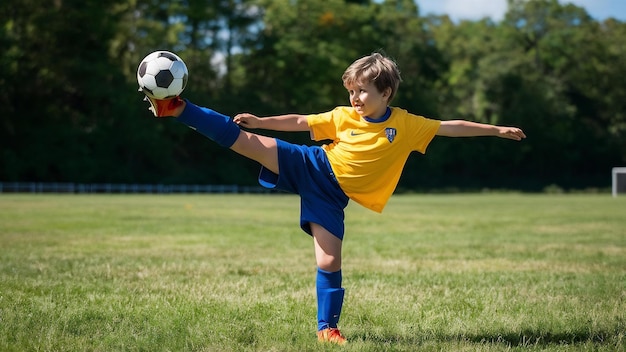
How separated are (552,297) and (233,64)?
161ft

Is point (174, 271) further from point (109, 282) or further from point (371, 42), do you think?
point (371, 42)

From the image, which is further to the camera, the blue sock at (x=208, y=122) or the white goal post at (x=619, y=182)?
the white goal post at (x=619, y=182)

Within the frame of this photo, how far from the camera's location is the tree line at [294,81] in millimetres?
44562

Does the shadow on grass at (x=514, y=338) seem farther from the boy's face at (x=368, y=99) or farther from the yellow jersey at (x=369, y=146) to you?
the boy's face at (x=368, y=99)

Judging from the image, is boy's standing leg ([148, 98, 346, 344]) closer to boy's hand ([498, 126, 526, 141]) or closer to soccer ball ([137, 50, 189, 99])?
soccer ball ([137, 50, 189, 99])

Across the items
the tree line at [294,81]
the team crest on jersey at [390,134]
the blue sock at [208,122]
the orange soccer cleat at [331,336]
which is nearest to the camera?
the orange soccer cleat at [331,336]

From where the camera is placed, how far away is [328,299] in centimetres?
508

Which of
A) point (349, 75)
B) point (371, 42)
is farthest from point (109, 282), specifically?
point (371, 42)

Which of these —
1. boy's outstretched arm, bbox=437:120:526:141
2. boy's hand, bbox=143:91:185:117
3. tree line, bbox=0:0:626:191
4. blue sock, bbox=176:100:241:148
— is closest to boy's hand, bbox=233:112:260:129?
blue sock, bbox=176:100:241:148

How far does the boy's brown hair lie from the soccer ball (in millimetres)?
1175

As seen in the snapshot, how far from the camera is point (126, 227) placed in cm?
1595

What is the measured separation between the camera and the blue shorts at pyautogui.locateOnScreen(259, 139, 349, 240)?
16.9 feet

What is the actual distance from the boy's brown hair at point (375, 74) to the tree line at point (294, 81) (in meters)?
40.6

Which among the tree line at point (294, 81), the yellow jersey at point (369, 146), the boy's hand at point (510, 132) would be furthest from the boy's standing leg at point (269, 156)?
the tree line at point (294, 81)
